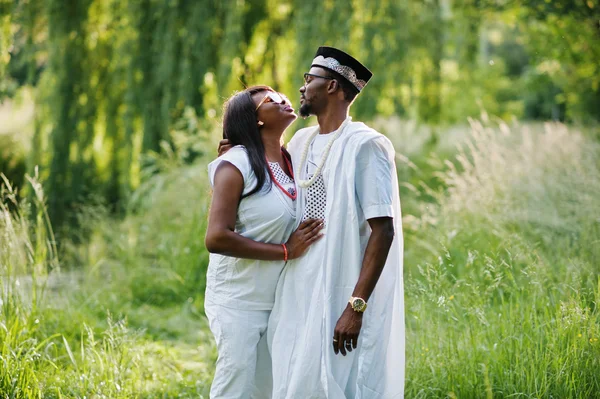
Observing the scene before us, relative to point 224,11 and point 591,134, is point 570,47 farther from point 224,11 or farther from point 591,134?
point 224,11

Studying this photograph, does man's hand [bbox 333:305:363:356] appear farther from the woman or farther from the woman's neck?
the woman's neck

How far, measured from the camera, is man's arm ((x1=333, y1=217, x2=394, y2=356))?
251 centimetres

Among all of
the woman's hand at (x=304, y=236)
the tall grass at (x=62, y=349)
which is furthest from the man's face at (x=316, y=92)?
the tall grass at (x=62, y=349)

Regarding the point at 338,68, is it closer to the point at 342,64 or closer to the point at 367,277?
the point at 342,64

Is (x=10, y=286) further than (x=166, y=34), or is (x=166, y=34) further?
(x=166, y=34)

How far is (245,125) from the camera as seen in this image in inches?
113

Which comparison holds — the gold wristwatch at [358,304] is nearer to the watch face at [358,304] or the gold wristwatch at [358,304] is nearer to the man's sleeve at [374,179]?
the watch face at [358,304]

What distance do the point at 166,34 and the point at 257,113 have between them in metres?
5.81

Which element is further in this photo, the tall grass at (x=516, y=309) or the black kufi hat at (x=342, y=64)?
the tall grass at (x=516, y=309)

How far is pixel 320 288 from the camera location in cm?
260

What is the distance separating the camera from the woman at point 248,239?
2670mm

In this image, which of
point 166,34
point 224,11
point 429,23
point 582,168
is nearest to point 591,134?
point 429,23

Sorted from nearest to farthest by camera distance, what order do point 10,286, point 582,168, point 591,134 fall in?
point 10,286
point 582,168
point 591,134

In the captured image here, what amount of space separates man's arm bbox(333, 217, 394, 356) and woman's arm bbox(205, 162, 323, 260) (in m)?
0.25
